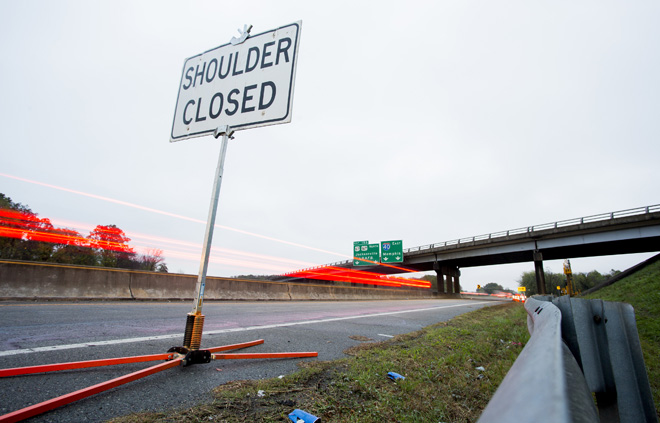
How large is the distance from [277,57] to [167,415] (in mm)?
3810

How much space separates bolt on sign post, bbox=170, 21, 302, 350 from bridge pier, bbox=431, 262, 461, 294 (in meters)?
49.4

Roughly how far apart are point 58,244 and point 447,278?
2683 inches

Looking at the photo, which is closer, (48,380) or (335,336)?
(48,380)

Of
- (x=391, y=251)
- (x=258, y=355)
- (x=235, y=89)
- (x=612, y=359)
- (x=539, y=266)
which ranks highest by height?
(x=391, y=251)

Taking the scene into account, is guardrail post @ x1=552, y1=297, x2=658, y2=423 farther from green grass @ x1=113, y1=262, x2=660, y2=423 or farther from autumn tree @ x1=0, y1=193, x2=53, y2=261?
autumn tree @ x1=0, y1=193, x2=53, y2=261

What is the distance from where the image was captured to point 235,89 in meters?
4.09

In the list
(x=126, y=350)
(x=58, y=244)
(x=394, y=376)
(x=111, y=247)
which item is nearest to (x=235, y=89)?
(x=126, y=350)

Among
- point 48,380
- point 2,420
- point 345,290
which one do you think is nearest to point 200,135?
point 48,380

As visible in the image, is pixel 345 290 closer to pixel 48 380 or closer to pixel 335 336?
pixel 335 336

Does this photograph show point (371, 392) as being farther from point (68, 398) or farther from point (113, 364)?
point (113, 364)

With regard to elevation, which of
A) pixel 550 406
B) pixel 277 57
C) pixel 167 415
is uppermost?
pixel 277 57

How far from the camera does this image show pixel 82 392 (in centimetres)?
239

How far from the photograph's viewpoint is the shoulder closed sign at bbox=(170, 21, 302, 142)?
3877 millimetres

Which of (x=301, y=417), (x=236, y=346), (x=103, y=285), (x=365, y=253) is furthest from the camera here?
(x=365, y=253)
